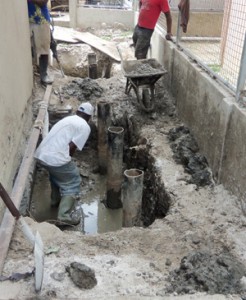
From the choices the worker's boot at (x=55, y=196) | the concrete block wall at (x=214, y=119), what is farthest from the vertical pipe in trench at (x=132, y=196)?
the worker's boot at (x=55, y=196)

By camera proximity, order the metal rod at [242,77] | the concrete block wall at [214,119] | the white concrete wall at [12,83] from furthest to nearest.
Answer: the white concrete wall at [12,83]
the concrete block wall at [214,119]
the metal rod at [242,77]

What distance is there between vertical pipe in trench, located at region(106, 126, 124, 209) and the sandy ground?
1.25m

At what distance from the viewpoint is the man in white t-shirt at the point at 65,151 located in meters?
5.34

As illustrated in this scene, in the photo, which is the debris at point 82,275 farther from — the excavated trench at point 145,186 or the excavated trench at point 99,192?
the excavated trench at point 99,192

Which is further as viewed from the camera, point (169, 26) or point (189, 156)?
point (169, 26)

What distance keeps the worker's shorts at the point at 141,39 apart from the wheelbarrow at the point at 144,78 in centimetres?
80

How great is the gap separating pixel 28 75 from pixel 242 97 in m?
3.98

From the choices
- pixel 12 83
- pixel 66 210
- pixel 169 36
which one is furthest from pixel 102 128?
pixel 169 36

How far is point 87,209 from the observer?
6320mm

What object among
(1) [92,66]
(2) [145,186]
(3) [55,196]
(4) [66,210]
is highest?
(1) [92,66]

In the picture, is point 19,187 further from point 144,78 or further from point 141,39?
point 141,39

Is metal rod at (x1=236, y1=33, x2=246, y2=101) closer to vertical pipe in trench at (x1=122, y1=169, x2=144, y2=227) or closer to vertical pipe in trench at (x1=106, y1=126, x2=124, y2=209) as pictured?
vertical pipe in trench at (x1=122, y1=169, x2=144, y2=227)

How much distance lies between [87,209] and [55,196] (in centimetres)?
60

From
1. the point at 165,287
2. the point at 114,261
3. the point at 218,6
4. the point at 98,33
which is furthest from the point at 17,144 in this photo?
the point at 98,33
